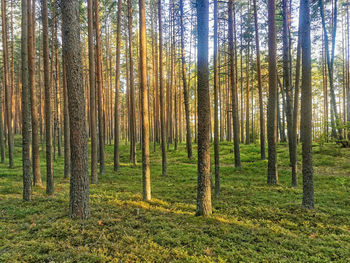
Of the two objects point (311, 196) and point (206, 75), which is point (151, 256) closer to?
point (206, 75)

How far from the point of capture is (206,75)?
5703 millimetres

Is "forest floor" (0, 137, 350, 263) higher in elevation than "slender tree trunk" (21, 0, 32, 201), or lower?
lower

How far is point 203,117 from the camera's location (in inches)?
221

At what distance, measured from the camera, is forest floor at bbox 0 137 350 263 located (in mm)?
3928

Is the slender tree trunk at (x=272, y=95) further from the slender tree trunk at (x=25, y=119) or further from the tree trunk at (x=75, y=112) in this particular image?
the slender tree trunk at (x=25, y=119)

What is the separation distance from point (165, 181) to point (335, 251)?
312 inches

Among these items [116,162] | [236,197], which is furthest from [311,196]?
[116,162]

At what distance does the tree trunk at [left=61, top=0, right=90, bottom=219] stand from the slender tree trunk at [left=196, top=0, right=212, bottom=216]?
10.8ft

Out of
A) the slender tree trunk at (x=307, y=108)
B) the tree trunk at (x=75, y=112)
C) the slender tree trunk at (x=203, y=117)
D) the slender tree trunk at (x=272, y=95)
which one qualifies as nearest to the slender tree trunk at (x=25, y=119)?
the tree trunk at (x=75, y=112)

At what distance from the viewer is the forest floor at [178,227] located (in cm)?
393

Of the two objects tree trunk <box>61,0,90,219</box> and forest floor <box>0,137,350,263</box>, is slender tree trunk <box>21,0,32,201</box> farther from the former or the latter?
tree trunk <box>61,0,90,219</box>

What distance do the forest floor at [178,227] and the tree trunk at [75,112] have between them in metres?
0.59

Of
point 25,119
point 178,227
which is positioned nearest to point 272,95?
point 178,227

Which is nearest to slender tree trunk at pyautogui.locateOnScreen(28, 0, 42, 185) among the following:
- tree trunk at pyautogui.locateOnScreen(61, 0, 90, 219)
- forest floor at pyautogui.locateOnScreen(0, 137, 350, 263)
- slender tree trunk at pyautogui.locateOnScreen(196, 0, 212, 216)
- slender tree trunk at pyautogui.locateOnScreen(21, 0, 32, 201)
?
slender tree trunk at pyautogui.locateOnScreen(21, 0, 32, 201)
